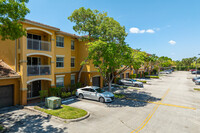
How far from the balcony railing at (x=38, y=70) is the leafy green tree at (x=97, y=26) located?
177 inches

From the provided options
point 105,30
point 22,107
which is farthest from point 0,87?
point 105,30

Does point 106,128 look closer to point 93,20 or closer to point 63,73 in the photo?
point 63,73

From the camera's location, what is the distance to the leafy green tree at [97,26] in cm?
1683

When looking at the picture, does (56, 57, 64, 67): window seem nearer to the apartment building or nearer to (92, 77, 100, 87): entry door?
the apartment building

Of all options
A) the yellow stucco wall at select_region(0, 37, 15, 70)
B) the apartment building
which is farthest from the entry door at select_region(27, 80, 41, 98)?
the yellow stucco wall at select_region(0, 37, 15, 70)

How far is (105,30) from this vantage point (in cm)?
1730

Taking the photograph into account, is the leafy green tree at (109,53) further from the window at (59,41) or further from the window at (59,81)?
the window at (59,81)

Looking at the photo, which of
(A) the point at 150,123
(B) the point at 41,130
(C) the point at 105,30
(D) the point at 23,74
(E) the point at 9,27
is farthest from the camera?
(C) the point at 105,30

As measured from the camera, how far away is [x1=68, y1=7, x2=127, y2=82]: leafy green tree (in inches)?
663

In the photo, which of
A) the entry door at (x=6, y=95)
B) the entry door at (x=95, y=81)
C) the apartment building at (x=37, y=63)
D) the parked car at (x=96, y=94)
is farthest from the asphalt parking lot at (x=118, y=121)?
the entry door at (x=95, y=81)

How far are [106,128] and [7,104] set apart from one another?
1102 cm

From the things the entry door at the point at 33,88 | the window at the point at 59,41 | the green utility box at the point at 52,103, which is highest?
the window at the point at 59,41

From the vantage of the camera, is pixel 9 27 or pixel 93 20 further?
pixel 93 20

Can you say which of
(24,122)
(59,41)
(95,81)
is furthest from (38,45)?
(95,81)
